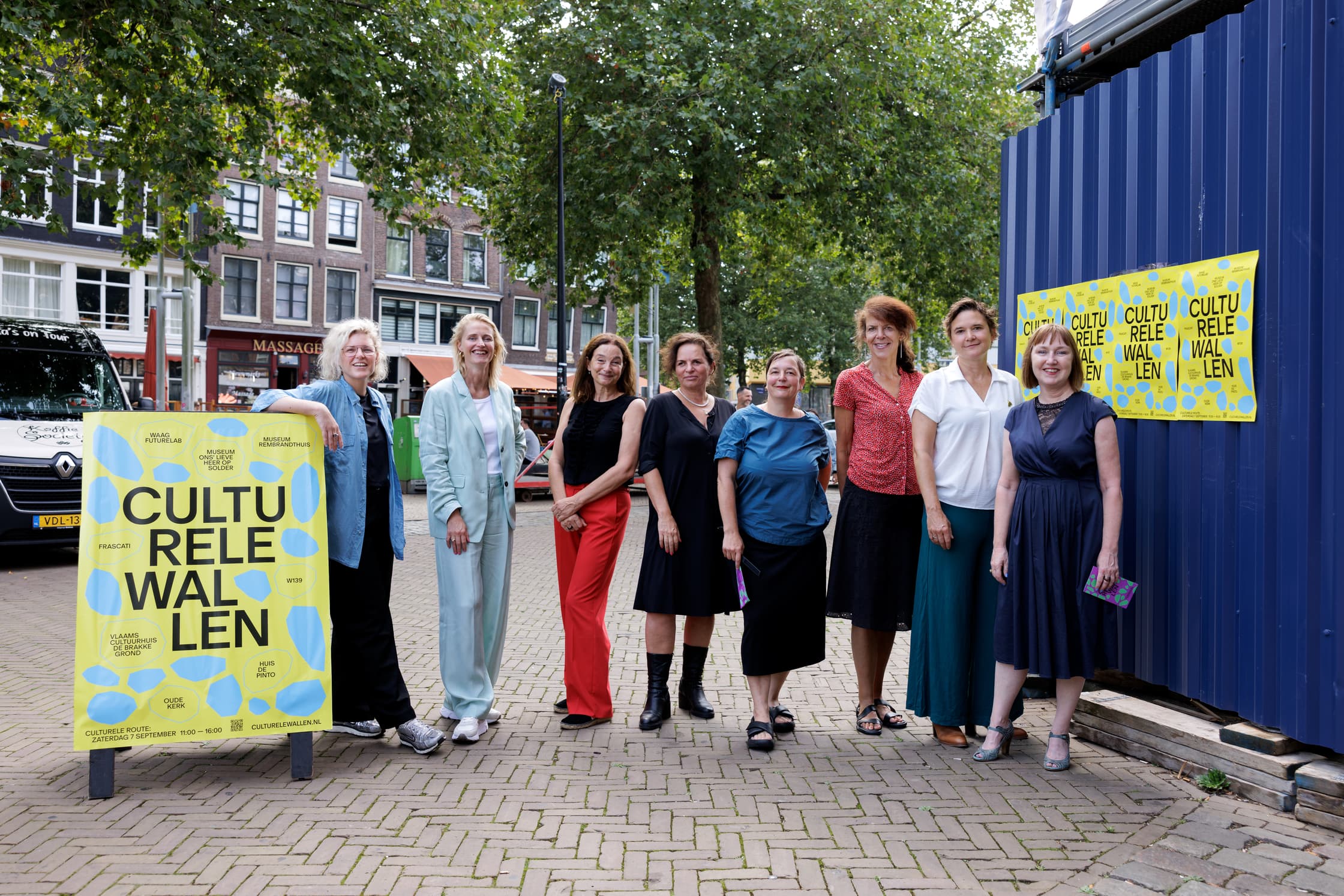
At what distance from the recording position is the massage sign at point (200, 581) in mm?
3883

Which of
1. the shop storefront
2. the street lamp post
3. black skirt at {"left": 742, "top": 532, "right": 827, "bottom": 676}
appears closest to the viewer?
black skirt at {"left": 742, "top": 532, "right": 827, "bottom": 676}

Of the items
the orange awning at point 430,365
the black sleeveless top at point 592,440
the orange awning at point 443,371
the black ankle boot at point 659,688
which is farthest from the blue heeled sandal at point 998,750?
the orange awning at point 430,365

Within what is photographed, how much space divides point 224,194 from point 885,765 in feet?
35.1

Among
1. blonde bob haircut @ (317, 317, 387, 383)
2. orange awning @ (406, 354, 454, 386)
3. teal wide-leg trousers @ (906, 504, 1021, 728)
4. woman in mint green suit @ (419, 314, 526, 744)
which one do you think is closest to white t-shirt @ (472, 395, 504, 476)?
woman in mint green suit @ (419, 314, 526, 744)

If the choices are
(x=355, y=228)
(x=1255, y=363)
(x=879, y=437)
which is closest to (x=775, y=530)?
(x=879, y=437)

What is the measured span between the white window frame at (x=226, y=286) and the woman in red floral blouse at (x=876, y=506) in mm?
33598

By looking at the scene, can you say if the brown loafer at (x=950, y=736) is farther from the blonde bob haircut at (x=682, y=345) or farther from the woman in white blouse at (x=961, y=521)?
the blonde bob haircut at (x=682, y=345)

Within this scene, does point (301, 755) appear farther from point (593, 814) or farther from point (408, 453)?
point (408, 453)

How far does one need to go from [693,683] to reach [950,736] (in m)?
1.28

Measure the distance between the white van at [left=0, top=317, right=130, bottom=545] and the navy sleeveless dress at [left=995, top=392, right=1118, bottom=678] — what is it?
7814mm

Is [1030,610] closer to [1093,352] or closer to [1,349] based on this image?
[1093,352]

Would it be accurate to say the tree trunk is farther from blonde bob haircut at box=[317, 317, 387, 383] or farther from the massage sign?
the massage sign

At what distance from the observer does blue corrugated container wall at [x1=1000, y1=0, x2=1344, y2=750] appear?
3602mm

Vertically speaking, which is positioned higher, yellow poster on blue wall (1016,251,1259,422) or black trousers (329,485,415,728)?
yellow poster on blue wall (1016,251,1259,422)
